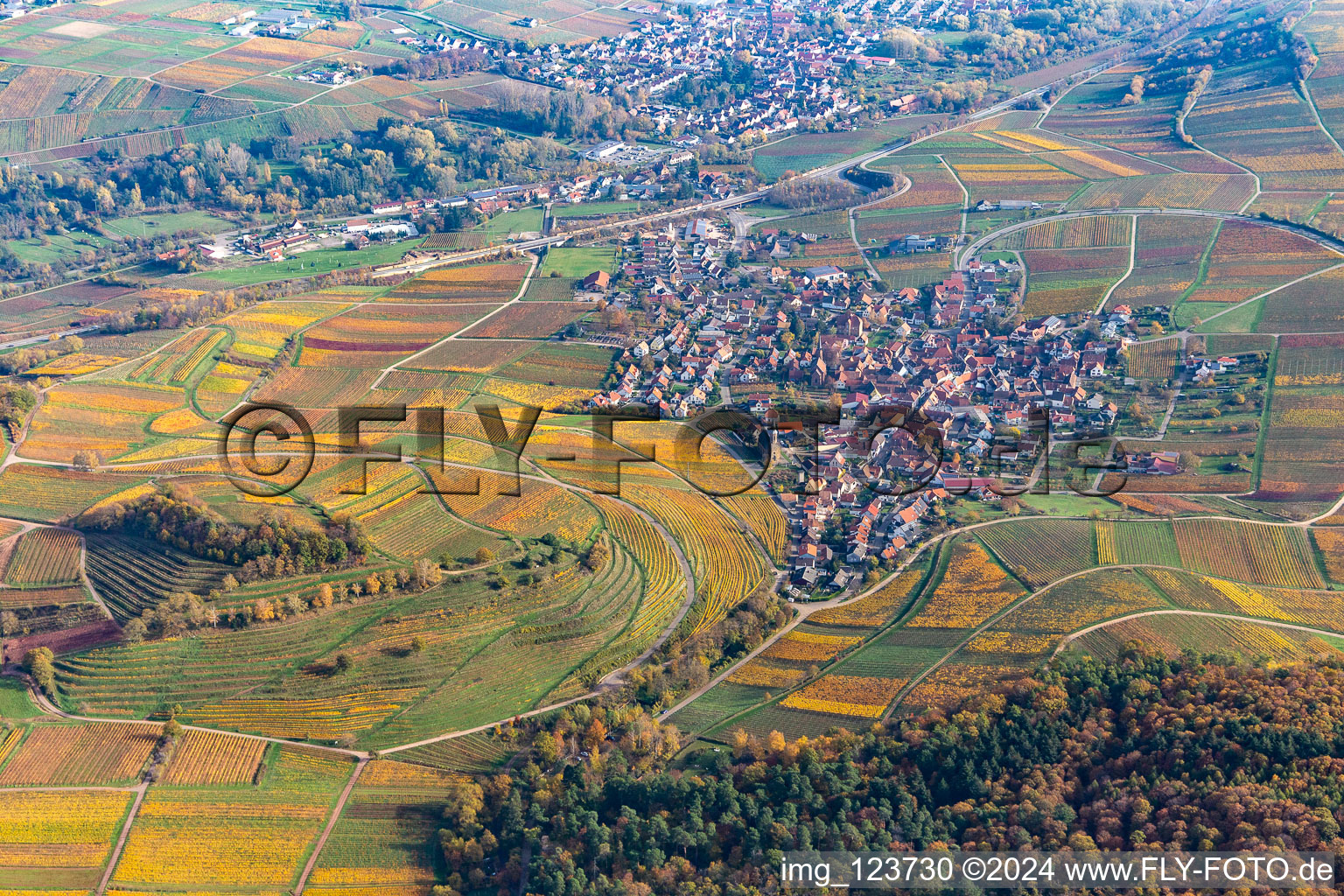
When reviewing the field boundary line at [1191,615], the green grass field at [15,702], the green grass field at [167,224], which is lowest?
the green grass field at [15,702]

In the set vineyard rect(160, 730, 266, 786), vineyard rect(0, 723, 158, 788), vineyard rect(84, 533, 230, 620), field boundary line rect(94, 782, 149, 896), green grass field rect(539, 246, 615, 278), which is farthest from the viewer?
green grass field rect(539, 246, 615, 278)

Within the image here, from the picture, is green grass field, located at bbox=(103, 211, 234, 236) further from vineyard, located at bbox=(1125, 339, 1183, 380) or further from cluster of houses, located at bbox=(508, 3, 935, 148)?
vineyard, located at bbox=(1125, 339, 1183, 380)

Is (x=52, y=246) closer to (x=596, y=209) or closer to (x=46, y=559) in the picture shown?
(x=596, y=209)

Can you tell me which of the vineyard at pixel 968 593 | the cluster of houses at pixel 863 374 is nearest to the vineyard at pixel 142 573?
the cluster of houses at pixel 863 374

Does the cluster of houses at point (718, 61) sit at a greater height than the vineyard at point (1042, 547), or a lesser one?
greater

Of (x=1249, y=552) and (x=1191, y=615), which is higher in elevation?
(x=1249, y=552)

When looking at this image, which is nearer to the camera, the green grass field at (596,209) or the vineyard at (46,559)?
the vineyard at (46,559)

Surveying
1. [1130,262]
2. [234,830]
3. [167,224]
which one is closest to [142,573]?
[234,830]

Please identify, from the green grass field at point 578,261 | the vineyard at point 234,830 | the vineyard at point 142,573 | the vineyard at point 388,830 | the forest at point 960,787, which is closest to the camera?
the forest at point 960,787

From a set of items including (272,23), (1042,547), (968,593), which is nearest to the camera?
(968,593)

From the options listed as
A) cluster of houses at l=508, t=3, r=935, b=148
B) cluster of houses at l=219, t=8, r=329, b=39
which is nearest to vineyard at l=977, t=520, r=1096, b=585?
cluster of houses at l=508, t=3, r=935, b=148

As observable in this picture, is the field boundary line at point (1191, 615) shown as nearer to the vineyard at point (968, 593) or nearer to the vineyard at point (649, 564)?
the vineyard at point (968, 593)
